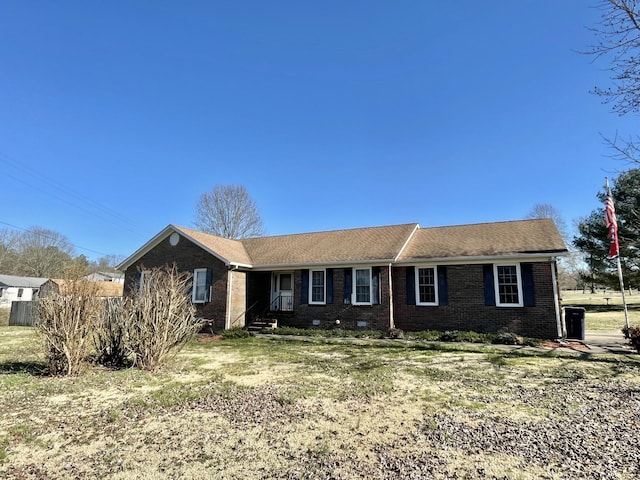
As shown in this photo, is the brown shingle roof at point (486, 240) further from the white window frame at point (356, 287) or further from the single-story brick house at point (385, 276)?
the white window frame at point (356, 287)

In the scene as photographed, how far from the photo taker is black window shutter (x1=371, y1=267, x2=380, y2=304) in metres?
15.5

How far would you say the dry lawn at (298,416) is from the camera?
3.93 meters

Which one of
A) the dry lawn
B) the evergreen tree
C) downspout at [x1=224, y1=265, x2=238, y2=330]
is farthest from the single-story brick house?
the evergreen tree

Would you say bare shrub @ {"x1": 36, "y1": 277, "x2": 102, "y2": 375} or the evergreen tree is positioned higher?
the evergreen tree

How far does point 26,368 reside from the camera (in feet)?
29.5

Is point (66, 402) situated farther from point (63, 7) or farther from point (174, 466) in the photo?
point (63, 7)

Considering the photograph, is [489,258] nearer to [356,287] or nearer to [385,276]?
[385,276]

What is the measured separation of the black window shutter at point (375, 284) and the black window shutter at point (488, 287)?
4.20 meters

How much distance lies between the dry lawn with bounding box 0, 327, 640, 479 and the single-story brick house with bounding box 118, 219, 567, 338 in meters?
3.96

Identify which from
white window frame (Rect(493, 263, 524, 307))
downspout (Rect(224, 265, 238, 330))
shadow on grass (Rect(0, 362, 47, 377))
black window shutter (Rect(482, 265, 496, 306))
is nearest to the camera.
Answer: shadow on grass (Rect(0, 362, 47, 377))

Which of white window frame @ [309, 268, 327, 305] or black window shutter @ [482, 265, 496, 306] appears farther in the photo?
white window frame @ [309, 268, 327, 305]

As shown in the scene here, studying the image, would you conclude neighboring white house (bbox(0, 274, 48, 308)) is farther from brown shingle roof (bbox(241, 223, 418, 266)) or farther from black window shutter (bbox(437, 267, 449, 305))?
black window shutter (bbox(437, 267, 449, 305))

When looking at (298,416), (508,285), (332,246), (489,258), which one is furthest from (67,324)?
(508,285)

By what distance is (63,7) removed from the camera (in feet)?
36.1
